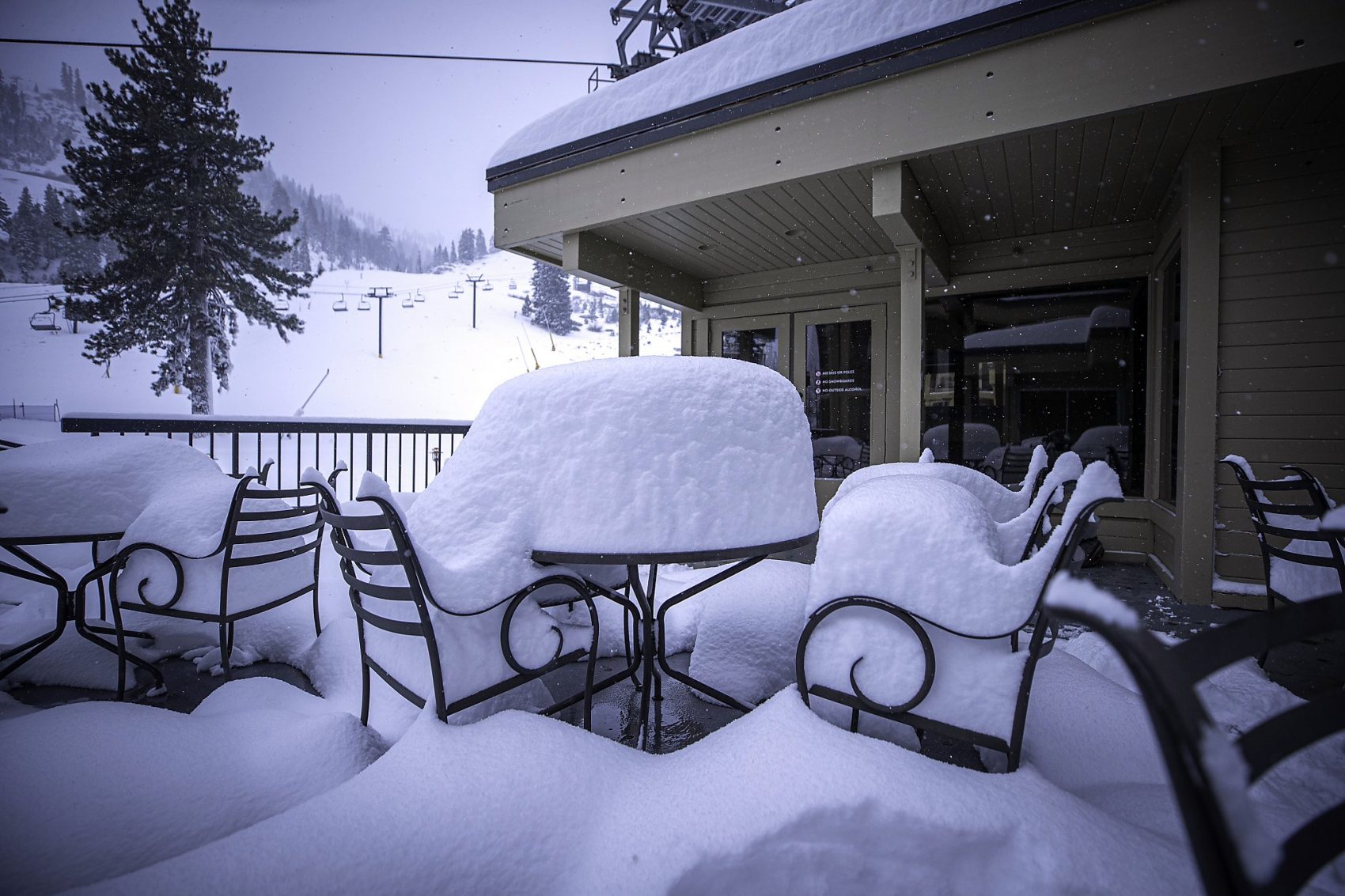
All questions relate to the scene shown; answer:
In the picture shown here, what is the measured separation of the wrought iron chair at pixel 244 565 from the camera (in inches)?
82.0

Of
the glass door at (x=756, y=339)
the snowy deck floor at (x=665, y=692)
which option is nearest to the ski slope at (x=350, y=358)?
the glass door at (x=756, y=339)

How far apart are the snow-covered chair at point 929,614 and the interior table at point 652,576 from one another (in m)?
0.22

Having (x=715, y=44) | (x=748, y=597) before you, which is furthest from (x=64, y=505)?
(x=715, y=44)

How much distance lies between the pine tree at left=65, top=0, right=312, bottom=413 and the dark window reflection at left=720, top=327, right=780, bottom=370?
16.9 metres

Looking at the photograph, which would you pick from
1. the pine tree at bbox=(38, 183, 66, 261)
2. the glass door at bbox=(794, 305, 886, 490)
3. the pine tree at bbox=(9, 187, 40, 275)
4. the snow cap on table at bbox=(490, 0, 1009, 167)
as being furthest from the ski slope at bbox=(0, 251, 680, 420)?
the snow cap on table at bbox=(490, 0, 1009, 167)

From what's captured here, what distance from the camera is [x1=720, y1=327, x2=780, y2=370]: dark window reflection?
21.7ft

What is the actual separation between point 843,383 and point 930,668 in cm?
520

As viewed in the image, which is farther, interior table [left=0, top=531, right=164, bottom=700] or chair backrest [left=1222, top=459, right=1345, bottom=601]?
interior table [left=0, top=531, right=164, bottom=700]

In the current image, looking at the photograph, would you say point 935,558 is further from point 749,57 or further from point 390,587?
point 749,57

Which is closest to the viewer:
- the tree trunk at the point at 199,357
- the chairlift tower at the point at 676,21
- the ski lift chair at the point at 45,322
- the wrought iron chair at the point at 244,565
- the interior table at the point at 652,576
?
the interior table at the point at 652,576

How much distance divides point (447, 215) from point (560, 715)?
76.4 m

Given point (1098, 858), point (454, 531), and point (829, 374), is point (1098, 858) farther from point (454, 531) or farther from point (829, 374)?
A: point (829, 374)

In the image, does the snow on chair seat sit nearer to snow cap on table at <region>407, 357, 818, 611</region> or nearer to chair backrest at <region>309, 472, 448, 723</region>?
snow cap on table at <region>407, 357, 818, 611</region>

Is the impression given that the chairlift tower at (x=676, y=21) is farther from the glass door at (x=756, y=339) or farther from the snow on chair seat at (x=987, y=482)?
the snow on chair seat at (x=987, y=482)
